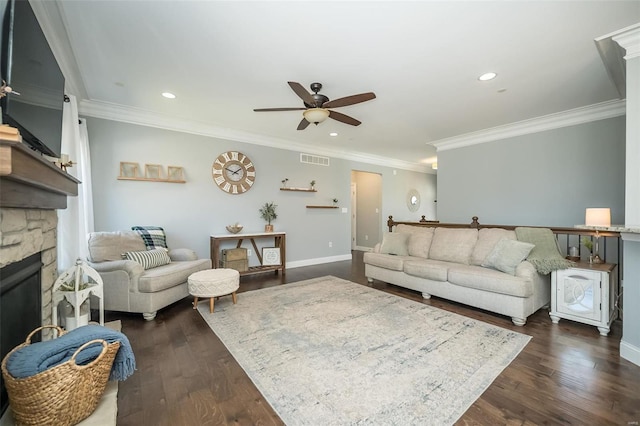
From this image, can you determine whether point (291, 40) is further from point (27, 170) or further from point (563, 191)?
point (563, 191)

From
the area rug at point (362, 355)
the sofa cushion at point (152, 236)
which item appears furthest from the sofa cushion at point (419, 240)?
the sofa cushion at point (152, 236)

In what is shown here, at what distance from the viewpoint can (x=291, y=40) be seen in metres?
2.32

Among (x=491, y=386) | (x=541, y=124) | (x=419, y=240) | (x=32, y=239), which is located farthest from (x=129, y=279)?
(x=541, y=124)

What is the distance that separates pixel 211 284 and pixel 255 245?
1980mm

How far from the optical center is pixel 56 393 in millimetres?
1156

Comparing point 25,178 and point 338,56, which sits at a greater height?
point 338,56

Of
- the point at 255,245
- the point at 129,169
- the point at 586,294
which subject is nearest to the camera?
the point at 586,294

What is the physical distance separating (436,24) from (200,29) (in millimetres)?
1866

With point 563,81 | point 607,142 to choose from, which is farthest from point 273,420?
point 607,142

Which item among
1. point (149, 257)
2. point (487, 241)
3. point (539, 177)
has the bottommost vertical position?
point (149, 257)

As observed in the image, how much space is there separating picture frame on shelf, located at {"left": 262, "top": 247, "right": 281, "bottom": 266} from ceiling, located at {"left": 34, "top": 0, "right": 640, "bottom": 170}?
2340 mm

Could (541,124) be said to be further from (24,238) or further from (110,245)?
(110,245)

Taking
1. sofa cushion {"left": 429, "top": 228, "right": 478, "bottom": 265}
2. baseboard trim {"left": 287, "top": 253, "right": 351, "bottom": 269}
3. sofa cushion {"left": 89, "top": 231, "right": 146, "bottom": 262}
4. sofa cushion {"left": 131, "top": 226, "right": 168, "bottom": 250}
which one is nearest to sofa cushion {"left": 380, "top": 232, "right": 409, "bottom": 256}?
sofa cushion {"left": 429, "top": 228, "right": 478, "bottom": 265}

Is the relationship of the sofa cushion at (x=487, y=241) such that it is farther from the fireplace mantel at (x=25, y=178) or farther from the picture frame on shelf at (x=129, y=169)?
the picture frame on shelf at (x=129, y=169)
